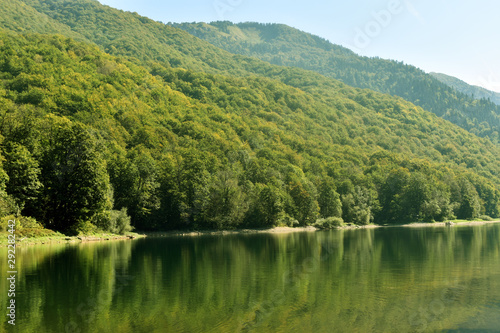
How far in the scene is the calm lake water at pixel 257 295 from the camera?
1853 cm

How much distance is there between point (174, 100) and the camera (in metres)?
145

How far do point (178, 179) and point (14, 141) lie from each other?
39.6m

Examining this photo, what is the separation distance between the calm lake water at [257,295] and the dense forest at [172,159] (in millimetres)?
23655

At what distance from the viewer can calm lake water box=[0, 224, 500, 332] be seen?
18.5 metres

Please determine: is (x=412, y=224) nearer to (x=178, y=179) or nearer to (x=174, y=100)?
(x=178, y=179)

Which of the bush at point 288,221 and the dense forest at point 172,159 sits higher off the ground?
the dense forest at point 172,159

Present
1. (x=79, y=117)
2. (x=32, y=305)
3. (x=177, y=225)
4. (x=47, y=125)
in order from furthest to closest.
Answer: (x=79, y=117)
(x=177, y=225)
(x=47, y=125)
(x=32, y=305)

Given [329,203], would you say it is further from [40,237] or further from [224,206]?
[40,237]

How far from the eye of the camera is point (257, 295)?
2411 cm

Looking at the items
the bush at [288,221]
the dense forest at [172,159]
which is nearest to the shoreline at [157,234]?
the bush at [288,221]

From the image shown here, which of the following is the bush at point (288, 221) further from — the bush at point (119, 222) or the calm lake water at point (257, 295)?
the calm lake water at point (257, 295)

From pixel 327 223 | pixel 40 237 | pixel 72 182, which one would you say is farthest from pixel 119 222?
pixel 327 223

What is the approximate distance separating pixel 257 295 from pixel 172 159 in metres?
79.6

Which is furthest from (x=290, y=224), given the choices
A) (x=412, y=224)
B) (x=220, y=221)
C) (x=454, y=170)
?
(x=454, y=170)
